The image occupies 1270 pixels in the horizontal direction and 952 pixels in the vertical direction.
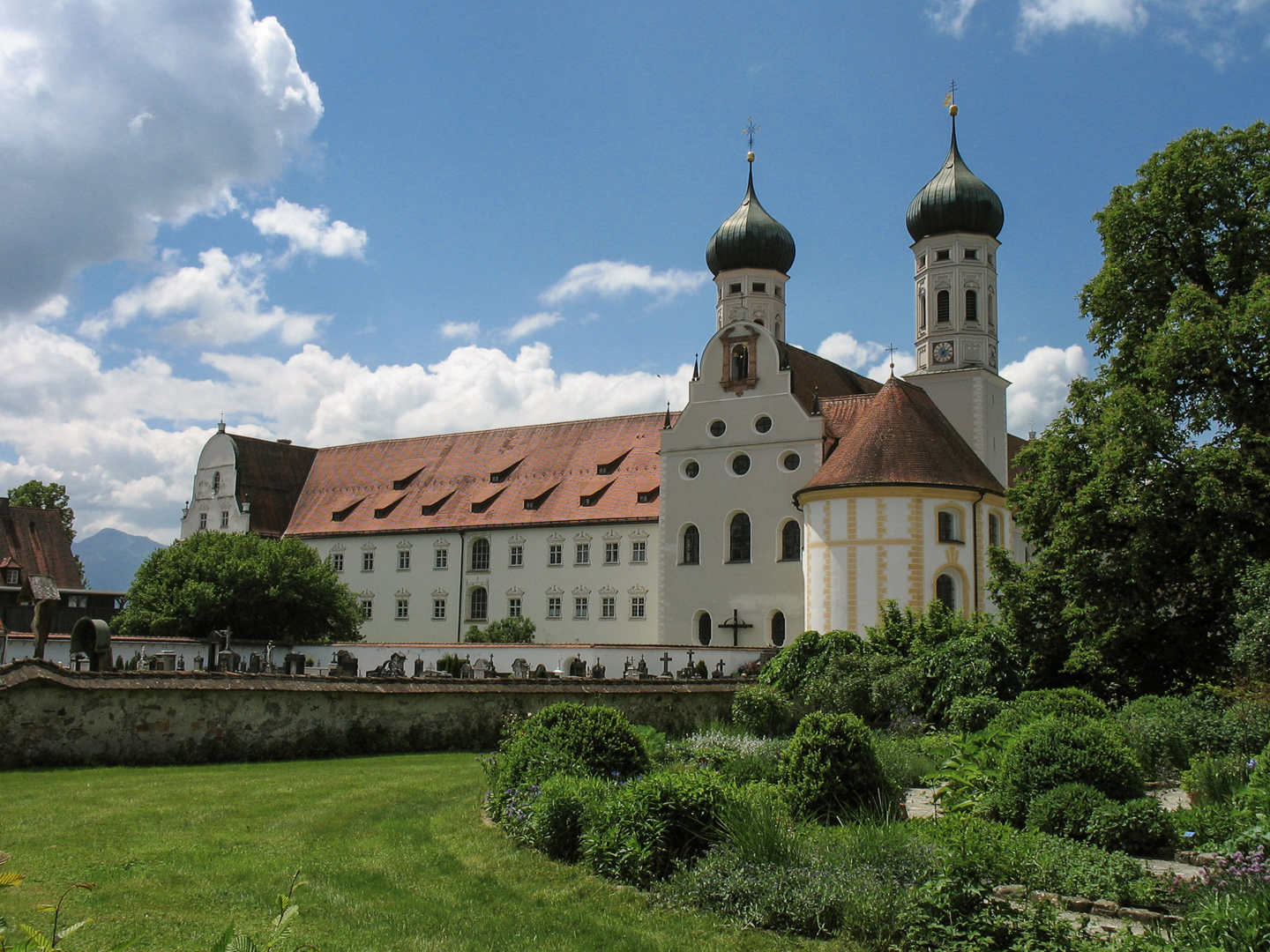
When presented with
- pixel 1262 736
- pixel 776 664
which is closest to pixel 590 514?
pixel 776 664

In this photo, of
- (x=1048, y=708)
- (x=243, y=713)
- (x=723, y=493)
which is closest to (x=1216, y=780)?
(x=1048, y=708)

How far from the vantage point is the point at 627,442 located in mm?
57625

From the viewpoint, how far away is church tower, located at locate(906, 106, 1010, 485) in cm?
5216

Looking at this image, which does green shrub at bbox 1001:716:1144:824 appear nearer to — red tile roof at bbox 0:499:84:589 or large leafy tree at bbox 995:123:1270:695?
large leafy tree at bbox 995:123:1270:695

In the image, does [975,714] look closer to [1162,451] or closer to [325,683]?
[1162,451]

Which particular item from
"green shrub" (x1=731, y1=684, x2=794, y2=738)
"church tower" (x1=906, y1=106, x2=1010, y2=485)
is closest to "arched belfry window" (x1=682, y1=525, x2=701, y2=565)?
"church tower" (x1=906, y1=106, x2=1010, y2=485)

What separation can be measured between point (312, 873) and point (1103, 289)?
22333mm

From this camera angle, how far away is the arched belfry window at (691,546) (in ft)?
159

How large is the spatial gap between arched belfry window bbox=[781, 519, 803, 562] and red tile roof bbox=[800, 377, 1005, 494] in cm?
332

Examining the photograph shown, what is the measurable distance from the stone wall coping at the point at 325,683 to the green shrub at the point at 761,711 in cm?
163

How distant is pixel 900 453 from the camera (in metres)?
41.6

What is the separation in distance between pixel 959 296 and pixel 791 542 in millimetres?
14990

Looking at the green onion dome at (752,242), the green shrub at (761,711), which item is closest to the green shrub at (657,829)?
the green shrub at (761,711)

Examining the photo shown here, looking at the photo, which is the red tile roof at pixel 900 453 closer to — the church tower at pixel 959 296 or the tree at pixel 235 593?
the church tower at pixel 959 296
